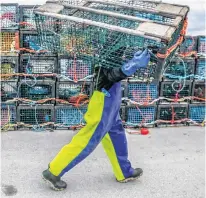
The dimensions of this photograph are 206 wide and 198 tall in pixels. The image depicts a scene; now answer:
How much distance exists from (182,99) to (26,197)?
7.48ft

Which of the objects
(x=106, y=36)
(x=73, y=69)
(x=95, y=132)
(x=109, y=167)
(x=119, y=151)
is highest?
(x=106, y=36)

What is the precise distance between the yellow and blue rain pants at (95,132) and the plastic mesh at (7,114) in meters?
1.47

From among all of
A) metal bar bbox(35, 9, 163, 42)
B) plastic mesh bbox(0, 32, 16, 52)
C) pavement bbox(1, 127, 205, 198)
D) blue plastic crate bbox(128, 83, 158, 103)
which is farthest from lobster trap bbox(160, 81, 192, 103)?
metal bar bbox(35, 9, 163, 42)

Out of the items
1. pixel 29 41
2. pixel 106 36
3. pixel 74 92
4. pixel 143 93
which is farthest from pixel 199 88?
pixel 106 36

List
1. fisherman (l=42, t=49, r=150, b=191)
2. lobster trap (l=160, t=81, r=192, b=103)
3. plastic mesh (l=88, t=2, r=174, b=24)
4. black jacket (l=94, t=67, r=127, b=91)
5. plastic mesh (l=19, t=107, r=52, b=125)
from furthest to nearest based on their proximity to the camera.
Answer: lobster trap (l=160, t=81, r=192, b=103) < plastic mesh (l=19, t=107, r=52, b=125) < plastic mesh (l=88, t=2, r=174, b=24) < fisherman (l=42, t=49, r=150, b=191) < black jacket (l=94, t=67, r=127, b=91)

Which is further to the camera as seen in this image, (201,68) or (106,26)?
(201,68)

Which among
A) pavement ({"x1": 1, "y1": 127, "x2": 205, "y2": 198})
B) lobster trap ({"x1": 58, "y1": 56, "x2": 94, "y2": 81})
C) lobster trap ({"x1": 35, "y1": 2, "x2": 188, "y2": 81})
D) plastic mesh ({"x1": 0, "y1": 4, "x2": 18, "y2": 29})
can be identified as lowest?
pavement ({"x1": 1, "y1": 127, "x2": 205, "y2": 198})

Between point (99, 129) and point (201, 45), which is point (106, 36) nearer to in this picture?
point (99, 129)

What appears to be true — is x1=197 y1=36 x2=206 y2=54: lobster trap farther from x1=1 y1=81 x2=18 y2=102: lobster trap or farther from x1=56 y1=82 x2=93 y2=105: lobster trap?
x1=1 y1=81 x2=18 y2=102: lobster trap

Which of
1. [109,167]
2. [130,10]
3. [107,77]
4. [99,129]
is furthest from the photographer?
[109,167]

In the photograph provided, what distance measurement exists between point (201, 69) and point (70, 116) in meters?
1.58

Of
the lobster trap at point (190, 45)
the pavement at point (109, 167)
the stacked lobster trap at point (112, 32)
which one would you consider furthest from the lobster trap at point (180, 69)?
the stacked lobster trap at point (112, 32)

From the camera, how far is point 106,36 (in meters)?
3.03

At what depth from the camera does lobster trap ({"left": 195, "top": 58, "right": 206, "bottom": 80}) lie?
4938 millimetres
